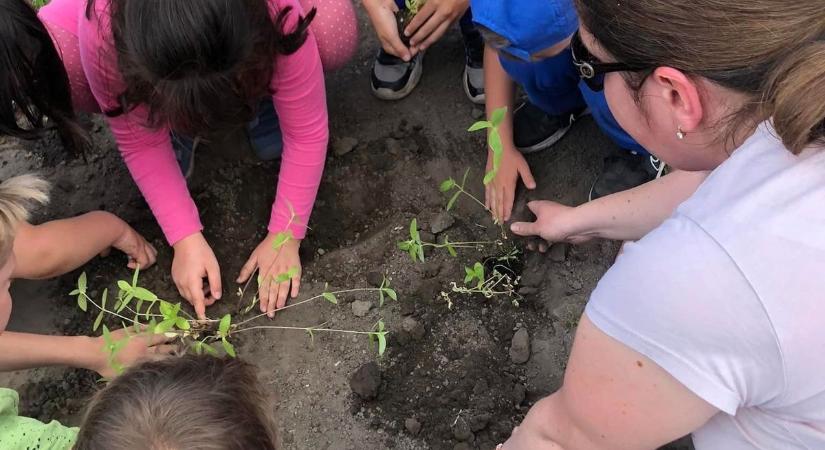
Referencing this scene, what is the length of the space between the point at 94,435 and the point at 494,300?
1215mm

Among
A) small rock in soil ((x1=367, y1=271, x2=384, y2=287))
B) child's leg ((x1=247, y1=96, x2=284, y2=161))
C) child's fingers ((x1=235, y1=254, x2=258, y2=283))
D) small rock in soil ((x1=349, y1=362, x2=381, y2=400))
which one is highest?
child's leg ((x1=247, y1=96, x2=284, y2=161))

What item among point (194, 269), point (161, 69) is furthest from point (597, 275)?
point (161, 69)

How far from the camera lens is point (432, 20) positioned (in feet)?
6.99

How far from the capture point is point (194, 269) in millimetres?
2039

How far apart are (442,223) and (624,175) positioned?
0.60 meters

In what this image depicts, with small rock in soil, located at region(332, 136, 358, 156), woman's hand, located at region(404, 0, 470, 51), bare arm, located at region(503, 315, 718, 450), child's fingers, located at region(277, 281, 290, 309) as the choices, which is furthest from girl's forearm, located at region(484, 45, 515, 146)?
bare arm, located at region(503, 315, 718, 450)

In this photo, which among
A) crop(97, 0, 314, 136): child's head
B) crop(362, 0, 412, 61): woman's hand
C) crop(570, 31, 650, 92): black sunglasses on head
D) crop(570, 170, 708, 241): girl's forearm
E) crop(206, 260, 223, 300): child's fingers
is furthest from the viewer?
crop(362, 0, 412, 61): woman's hand

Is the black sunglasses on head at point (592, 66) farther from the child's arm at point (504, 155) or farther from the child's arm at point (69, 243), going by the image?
the child's arm at point (69, 243)

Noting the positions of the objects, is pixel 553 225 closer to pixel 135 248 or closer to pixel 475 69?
pixel 475 69

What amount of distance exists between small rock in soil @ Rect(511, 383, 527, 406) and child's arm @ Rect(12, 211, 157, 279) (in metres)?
1.21

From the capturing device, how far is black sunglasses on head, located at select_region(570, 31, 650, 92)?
1.12 m

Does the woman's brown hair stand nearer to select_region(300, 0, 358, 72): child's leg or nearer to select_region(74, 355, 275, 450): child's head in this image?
select_region(74, 355, 275, 450): child's head

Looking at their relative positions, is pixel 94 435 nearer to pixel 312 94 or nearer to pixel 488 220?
pixel 312 94

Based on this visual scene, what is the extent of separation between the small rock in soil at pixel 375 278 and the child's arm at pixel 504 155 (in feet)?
1.35
